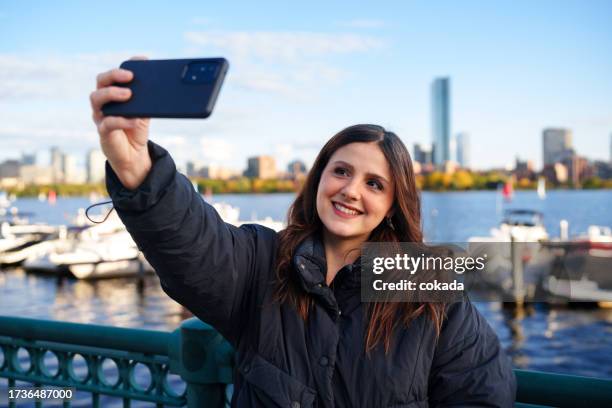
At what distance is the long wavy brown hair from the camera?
2115mm

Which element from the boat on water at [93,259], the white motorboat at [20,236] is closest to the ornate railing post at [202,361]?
the boat on water at [93,259]

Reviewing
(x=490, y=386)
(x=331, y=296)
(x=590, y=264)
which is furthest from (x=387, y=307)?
(x=590, y=264)

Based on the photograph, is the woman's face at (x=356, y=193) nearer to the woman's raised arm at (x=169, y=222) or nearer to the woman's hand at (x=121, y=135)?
the woman's raised arm at (x=169, y=222)

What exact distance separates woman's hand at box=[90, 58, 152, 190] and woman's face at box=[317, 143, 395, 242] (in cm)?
72

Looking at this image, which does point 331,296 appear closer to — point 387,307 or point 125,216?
point 387,307

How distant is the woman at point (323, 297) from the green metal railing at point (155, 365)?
0.48m

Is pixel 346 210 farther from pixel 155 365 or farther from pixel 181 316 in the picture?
pixel 181 316

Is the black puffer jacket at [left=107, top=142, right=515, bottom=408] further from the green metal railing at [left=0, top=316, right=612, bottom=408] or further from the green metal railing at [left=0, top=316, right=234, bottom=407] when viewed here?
the green metal railing at [left=0, top=316, right=234, bottom=407]

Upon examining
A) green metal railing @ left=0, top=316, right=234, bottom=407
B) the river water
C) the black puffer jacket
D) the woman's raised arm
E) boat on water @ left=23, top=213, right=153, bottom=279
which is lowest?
the river water

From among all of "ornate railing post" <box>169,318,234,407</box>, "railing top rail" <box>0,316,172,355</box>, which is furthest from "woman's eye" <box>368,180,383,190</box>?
"railing top rail" <box>0,316,172,355</box>

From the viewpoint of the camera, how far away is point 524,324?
21.8 m

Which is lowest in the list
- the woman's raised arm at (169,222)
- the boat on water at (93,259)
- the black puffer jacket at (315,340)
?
the boat on water at (93,259)

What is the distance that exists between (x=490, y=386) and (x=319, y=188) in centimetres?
85

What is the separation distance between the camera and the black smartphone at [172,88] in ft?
5.28
